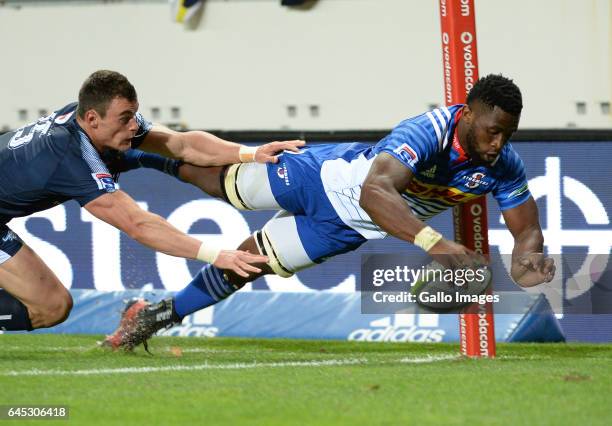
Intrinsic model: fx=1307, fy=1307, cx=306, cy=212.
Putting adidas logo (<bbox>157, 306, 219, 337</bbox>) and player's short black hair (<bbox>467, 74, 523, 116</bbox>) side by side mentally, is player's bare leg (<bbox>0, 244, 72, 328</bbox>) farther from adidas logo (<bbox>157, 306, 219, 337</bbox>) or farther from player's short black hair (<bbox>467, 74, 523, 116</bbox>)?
player's short black hair (<bbox>467, 74, 523, 116</bbox>)

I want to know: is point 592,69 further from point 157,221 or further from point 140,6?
point 157,221

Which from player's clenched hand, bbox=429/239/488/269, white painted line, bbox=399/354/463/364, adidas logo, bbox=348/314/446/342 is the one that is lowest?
adidas logo, bbox=348/314/446/342

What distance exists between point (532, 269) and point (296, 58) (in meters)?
6.32

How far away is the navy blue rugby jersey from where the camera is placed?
24.7 ft

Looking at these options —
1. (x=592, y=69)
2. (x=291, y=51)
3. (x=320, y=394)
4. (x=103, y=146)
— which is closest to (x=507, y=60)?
(x=592, y=69)

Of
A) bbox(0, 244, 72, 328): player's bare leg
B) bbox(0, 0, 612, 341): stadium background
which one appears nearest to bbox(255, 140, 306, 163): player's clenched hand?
bbox(0, 244, 72, 328): player's bare leg

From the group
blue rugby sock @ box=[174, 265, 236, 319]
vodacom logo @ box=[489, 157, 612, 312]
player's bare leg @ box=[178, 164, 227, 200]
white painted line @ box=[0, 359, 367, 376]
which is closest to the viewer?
white painted line @ box=[0, 359, 367, 376]

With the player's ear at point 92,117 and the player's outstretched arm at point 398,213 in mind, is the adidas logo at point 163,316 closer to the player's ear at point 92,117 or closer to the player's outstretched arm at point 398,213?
the player's ear at point 92,117

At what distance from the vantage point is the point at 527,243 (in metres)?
8.31

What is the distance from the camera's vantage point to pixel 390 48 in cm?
1362

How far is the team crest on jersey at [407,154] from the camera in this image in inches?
298

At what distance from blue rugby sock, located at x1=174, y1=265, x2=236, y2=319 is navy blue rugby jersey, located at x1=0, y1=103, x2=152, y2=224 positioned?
3.80ft

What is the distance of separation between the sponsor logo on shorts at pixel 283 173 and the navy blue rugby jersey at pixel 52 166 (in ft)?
4.04

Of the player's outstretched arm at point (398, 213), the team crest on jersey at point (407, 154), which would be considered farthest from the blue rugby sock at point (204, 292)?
the team crest on jersey at point (407, 154)
